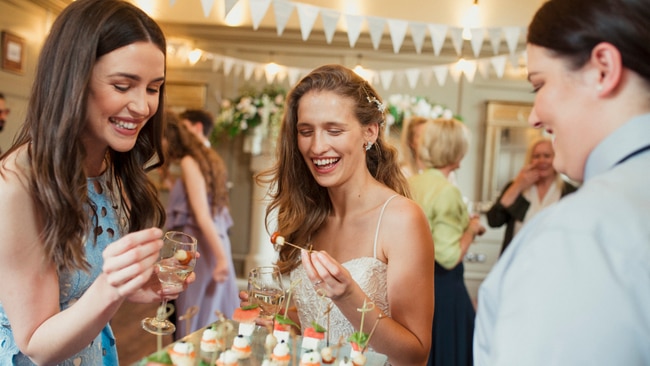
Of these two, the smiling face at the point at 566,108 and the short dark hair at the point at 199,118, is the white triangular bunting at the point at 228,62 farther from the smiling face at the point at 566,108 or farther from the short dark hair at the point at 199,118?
the smiling face at the point at 566,108

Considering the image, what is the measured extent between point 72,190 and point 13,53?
15.3ft

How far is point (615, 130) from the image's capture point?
0.87 m

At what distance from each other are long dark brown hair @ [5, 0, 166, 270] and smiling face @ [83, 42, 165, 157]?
0.02 metres

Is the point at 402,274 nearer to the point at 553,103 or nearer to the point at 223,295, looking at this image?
the point at 553,103

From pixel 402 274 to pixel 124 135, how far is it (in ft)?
2.78

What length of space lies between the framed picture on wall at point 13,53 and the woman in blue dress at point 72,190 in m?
4.35

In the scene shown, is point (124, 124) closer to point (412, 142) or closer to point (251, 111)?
point (412, 142)

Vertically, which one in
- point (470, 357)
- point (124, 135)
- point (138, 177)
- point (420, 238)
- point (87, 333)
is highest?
point (124, 135)

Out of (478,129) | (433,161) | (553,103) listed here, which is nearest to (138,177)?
(553,103)

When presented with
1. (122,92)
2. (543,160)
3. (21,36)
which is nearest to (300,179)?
(122,92)

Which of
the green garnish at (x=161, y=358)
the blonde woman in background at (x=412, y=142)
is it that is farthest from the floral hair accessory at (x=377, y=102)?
the blonde woman in background at (x=412, y=142)

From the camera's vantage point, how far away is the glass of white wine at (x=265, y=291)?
4.54 feet

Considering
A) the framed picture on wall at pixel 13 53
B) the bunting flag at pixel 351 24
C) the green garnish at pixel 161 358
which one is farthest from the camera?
the framed picture on wall at pixel 13 53

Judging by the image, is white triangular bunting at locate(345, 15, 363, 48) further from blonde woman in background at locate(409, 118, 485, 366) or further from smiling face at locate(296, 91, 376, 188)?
smiling face at locate(296, 91, 376, 188)
